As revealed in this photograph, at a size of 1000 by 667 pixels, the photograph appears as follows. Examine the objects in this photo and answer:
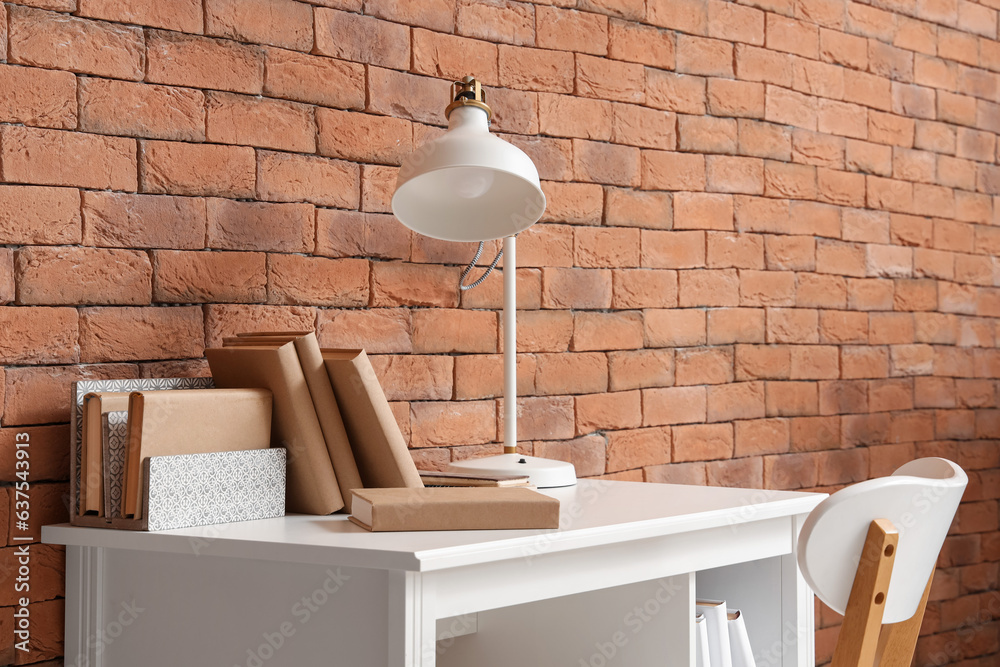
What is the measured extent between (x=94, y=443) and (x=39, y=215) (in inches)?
14.6

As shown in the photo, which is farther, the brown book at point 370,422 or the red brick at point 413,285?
the red brick at point 413,285

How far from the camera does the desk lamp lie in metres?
1.31

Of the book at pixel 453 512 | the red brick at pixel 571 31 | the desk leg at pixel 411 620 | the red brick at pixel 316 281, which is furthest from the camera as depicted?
the red brick at pixel 571 31

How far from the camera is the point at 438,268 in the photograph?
5.71 ft

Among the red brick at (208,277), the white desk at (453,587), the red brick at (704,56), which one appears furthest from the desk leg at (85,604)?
the red brick at (704,56)

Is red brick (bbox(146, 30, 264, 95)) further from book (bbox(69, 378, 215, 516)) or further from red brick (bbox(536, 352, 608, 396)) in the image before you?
red brick (bbox(536, 352, 608, 396))

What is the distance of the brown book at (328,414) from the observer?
1.25 m

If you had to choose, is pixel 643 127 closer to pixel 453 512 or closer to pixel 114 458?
pixel 453 512

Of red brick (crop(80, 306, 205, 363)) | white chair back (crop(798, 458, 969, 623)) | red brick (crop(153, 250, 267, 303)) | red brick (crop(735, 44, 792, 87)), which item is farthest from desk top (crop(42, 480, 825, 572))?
red brick (crop(735, 44, 792, 87))

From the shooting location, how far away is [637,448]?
1994mm

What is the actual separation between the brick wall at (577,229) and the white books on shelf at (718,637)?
56 centimetres

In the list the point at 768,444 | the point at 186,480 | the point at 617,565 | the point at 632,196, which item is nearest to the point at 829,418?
the point at 768,444

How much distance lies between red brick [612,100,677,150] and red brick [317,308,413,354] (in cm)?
61

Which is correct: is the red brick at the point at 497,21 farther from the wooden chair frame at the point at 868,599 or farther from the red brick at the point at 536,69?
the wooden chair frame at the point at 868,599
